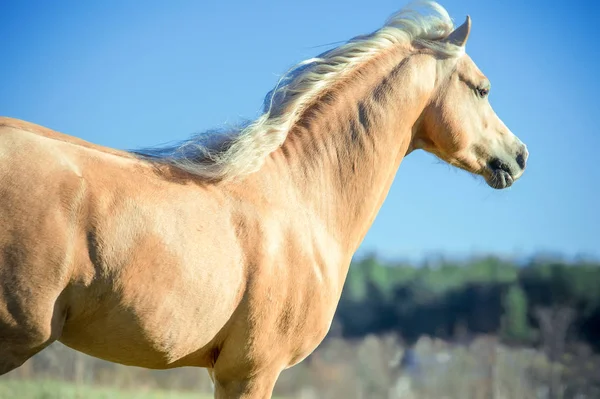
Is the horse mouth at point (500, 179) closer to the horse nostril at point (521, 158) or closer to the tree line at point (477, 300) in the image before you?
the horse nostril at point (521, 158)

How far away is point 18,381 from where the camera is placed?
1459 centimetres

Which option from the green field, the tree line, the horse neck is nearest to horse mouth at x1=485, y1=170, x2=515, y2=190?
the horse neck

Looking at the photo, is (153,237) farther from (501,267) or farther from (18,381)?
(501,267)

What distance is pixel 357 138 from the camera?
495 cm

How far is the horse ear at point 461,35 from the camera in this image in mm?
5312

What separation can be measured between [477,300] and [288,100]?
124 ft

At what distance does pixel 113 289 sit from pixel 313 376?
1984 cm

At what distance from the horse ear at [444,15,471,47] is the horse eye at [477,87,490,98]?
38 centimetres

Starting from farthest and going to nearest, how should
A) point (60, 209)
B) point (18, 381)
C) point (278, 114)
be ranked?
point (18, 381), point (278, 114), point (60, 209)

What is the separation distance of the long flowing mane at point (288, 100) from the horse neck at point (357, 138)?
0.11 meters

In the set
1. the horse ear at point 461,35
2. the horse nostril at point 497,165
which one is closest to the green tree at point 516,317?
the horse nostril at point 497,165

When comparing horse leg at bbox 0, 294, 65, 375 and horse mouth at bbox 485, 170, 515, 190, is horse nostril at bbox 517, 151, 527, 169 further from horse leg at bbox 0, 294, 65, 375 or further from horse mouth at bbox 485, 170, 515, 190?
horse leg at bbox 0, 294, 65, 375

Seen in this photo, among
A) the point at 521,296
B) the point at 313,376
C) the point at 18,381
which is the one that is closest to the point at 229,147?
the point at 18,381

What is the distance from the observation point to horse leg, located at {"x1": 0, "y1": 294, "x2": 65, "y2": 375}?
3334 millimetres
